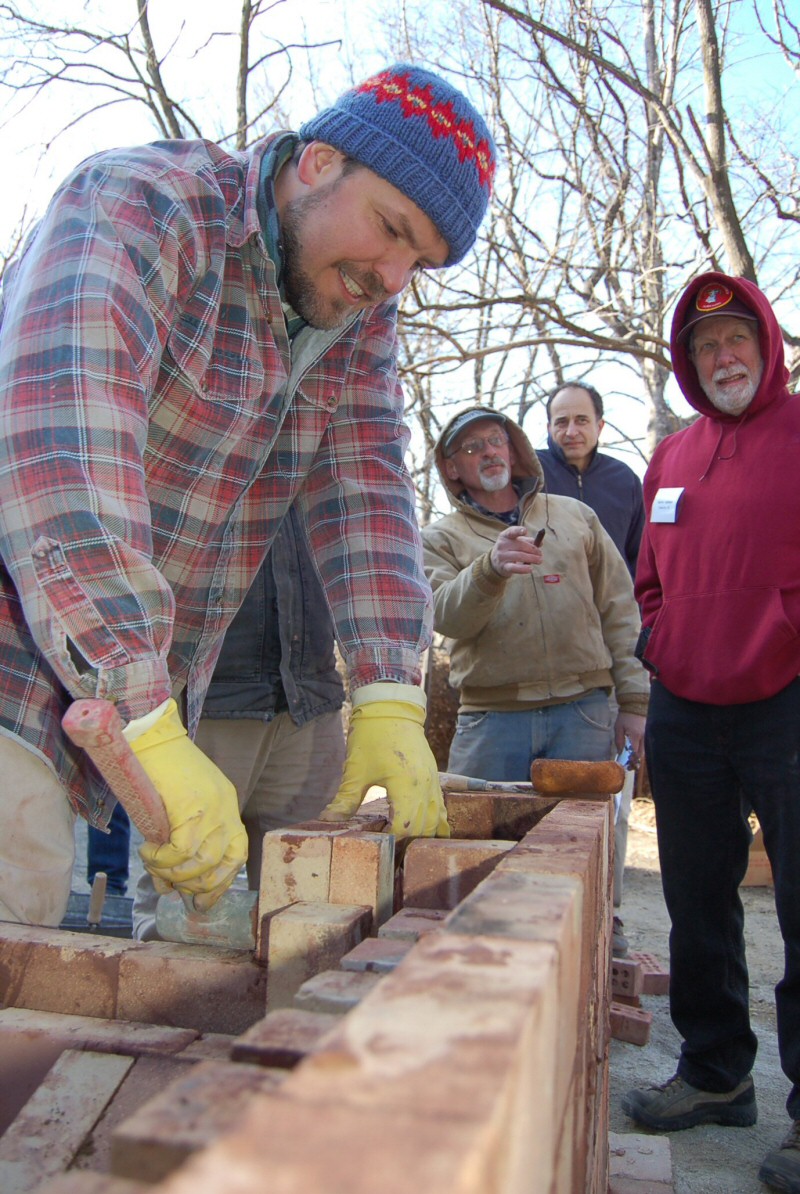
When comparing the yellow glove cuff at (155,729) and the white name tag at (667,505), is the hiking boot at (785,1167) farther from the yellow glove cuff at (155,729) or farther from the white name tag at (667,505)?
the yellow glove cuff at (155,729)

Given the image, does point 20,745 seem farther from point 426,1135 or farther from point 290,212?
point 426,1135

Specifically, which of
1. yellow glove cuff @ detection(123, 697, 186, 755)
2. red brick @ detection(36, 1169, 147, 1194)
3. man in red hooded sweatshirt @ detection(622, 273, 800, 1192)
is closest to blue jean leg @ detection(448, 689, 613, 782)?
man in red hooded sweatshirt @ detection(622, 273, 800, 1192)

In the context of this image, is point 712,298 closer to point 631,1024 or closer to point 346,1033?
point 631,1024

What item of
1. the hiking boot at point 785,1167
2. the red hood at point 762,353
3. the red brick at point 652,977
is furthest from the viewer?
the red brick at point 652,977

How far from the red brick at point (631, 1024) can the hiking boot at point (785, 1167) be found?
844 millimetres

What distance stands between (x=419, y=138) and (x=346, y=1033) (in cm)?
175

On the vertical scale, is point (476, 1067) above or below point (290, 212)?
below

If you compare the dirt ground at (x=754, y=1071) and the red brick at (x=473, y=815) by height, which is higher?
the red brick at (x=473, y=815)

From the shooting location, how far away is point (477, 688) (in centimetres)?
381

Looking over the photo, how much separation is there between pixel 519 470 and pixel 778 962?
258 centimetres

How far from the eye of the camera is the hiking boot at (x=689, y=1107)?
2822 mm

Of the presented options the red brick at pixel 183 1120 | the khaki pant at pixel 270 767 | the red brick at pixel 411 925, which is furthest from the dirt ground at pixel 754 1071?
the red brick at pixel 183 1120

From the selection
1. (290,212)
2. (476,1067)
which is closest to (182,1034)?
(476,1067)

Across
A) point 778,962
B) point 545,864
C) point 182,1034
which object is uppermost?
point 545,864
